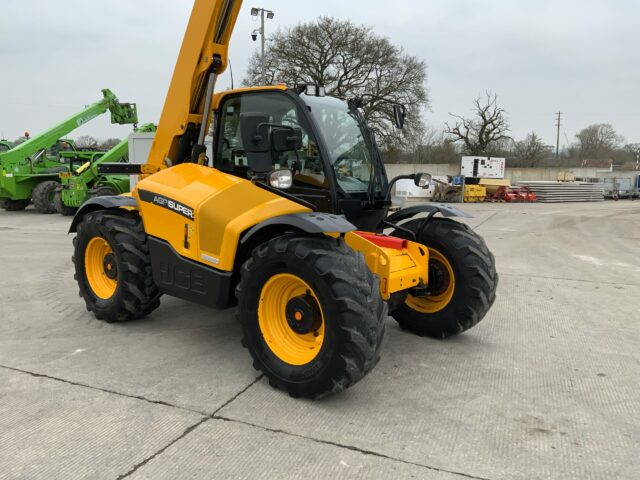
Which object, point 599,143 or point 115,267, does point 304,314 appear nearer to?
point 115,267

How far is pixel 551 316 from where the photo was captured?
18.2 feet

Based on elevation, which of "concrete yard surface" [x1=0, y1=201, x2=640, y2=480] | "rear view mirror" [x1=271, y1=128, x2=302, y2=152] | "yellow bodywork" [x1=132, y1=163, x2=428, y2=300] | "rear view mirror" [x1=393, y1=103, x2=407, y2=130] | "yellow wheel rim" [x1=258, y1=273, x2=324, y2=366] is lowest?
"concrete yard surface" [x1=0, y1=201, x2=640, y2=480]

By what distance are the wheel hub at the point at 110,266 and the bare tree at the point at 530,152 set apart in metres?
49.4

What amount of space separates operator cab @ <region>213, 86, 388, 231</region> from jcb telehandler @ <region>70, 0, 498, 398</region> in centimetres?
1

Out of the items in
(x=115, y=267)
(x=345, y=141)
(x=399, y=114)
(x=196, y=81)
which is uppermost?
(x=196, y=81)

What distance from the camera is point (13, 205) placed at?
1777 cm

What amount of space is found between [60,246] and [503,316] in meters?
8.38

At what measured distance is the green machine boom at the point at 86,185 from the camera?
15.7 meters

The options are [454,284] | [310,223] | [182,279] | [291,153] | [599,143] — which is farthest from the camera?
[599,143]

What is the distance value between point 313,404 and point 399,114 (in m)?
2.72

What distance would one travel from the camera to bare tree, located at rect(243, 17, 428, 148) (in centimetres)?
3042

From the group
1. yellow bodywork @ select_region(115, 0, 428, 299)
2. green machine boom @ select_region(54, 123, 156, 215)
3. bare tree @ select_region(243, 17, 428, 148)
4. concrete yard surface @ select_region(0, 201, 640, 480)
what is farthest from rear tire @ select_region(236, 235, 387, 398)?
bare tree @ select_region(243, 17, 428, 148)

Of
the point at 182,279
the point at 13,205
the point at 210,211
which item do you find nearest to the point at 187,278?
the point at 182,279

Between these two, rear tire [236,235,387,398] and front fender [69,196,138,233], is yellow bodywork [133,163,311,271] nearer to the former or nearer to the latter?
rear tire [236,235,387,398]
